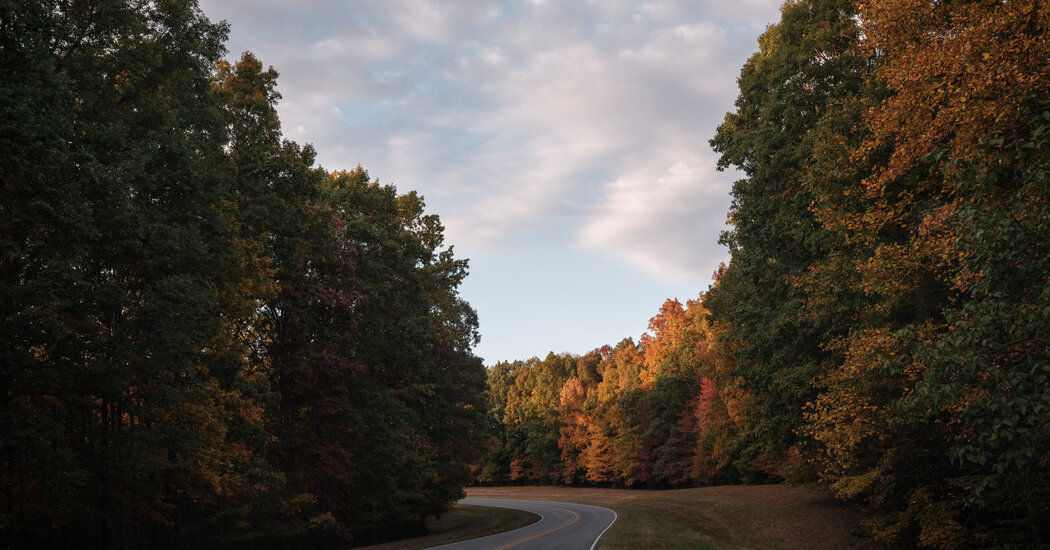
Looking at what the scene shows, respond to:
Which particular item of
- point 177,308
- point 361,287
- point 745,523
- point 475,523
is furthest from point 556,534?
point 177,308

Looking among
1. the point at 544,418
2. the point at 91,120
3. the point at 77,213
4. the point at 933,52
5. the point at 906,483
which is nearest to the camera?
the point at 933,52

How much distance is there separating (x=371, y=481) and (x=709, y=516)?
16.1 m

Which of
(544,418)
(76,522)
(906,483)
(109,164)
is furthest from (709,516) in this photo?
(544,418)

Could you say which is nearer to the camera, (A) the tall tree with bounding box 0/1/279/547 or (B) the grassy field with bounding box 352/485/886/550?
(A) the tall tree with bounding box 0/1/279/547

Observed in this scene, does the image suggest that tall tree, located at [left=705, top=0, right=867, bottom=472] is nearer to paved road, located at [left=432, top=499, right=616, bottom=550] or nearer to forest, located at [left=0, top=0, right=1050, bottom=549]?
forest, located at [left=0, top=0, right=1050, bottom=549]

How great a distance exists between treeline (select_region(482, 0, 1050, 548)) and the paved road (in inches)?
317

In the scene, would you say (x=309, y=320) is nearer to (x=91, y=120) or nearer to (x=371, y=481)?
(x=371, y=481)

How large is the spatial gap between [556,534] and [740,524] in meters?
8.17

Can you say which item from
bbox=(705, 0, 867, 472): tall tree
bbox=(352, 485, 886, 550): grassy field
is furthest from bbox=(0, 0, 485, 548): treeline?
bbox=(705, 0, 867, 472): tall tree

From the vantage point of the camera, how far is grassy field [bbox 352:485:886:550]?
2236cm

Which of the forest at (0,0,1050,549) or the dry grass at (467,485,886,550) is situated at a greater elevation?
the forest at (0,0,1050,549)

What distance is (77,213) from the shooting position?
11844 millimetres

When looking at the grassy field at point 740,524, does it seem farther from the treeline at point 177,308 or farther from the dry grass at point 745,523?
the treeline at point 177,308

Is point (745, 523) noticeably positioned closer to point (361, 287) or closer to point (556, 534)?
point (556, 534)
